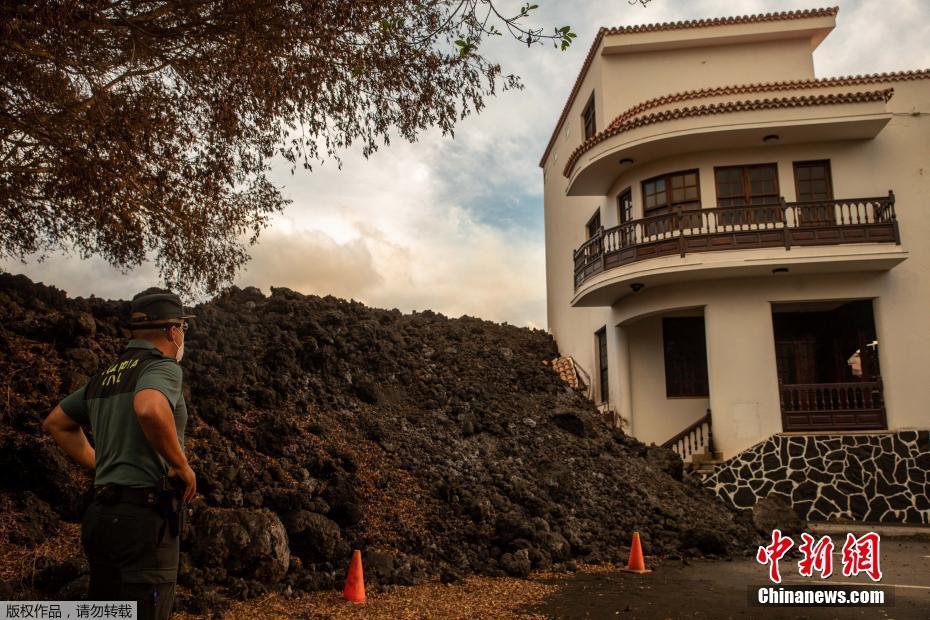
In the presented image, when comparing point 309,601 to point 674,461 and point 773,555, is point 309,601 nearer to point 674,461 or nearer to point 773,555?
point 773,555

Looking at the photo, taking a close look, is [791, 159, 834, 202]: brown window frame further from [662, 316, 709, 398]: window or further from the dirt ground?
the dirt ground

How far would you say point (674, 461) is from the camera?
1376 cm

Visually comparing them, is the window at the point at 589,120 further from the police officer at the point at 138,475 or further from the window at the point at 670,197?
the police officer at the point at 138,475

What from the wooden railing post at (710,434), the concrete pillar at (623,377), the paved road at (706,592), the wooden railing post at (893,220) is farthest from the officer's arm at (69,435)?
the wooden railing post at (893,220)

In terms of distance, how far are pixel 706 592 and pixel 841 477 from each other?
7804 mm

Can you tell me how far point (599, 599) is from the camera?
7156 mm

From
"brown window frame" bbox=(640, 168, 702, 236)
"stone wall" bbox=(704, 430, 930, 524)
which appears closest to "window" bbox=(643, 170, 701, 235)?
"brown window frame" bbox=(640, 168, 702, 236)

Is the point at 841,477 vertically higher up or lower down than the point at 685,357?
lower down

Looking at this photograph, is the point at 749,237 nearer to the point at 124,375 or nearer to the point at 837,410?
the point at 837,410

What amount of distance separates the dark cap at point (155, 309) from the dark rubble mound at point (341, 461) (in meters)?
3.34

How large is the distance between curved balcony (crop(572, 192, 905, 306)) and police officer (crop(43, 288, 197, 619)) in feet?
42.0

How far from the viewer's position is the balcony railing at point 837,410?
14.4 meters

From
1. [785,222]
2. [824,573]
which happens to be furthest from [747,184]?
[824,573]

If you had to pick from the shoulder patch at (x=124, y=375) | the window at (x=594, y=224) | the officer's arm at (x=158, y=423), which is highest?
the window at (x=594, y=224)
